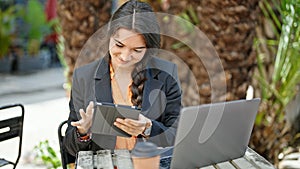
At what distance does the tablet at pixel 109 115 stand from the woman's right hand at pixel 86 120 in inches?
1.0

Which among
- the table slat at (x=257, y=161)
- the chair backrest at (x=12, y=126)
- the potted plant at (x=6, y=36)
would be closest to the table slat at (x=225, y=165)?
the table slat at (x=257, y=161)

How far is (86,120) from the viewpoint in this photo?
1645mm

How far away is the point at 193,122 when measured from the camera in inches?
55.5

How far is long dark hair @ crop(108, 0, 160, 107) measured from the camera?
170cm

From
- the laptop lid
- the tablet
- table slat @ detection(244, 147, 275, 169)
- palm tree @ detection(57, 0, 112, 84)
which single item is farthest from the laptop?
palm tree @ detection(57, 0, 112, 84)

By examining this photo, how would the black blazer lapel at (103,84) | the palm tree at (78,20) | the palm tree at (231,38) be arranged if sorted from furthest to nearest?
the palm tree at (78,20) < the palm tree at (231,38) < the black blazer lapel at (103,84)

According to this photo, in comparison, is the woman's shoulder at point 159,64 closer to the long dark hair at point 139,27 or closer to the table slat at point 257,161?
the long dark hair at point 139,27

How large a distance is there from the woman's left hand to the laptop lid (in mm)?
231

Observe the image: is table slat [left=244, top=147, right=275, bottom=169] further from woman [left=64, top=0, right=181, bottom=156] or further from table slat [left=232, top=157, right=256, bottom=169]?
woman [left=64, top=0, right=181, bottom=156]

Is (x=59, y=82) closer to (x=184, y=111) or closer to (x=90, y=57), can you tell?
(x=90, y=57)

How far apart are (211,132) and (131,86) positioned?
443 mm

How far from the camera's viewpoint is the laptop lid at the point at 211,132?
142cm

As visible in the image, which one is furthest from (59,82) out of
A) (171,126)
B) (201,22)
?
(171,126)

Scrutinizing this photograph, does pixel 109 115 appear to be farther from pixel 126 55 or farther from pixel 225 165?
pixel 225 165
